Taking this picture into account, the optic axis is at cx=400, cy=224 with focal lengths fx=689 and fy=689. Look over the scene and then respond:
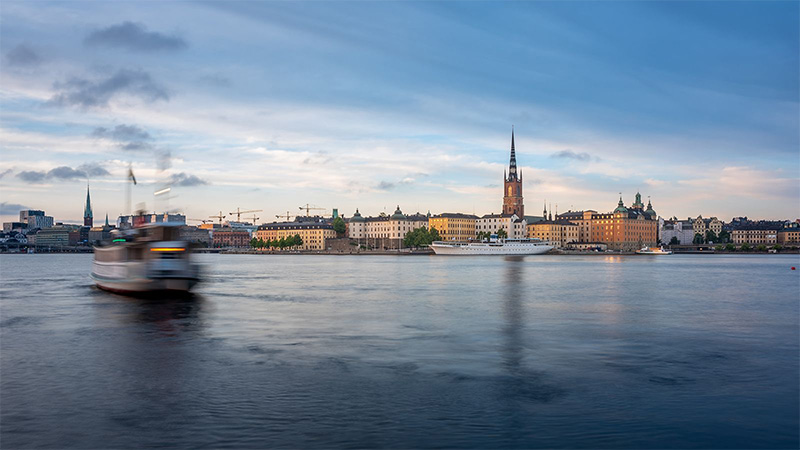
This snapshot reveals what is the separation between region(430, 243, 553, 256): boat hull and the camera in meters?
160

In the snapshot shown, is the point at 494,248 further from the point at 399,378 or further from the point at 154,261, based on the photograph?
the point at 399,378

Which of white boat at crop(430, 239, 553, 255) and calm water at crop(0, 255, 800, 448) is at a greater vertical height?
white boat at crop(430, 239, 553, 255)

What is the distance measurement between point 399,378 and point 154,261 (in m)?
25.4

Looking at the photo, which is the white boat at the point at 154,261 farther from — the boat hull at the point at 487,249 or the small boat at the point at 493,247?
the small boat at the point at 493,247

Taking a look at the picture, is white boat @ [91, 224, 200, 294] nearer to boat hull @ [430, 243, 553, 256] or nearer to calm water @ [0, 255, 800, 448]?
calm water @ [0, 255, 800, 448]

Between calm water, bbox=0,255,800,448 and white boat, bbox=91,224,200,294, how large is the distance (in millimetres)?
5719

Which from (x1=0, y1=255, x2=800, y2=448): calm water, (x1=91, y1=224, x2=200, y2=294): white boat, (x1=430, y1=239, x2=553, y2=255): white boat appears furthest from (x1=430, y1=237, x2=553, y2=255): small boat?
(x1=0, y1=255, x2=800, y2=448): calm water

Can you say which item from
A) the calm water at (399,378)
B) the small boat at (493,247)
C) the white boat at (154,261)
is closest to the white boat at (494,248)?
the small boat at (493,247)

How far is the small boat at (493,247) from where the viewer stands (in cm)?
16050

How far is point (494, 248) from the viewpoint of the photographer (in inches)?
6398

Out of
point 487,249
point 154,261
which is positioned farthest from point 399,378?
point 487,249

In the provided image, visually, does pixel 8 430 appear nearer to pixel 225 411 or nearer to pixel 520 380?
pixel 225 411

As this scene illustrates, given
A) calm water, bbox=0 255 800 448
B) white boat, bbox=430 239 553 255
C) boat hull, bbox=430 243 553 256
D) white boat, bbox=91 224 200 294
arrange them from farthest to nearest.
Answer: white boat, bbox=430 239 553 255
boat hull, bbox=430 243 553 256
white boat, bbox=91 224 200 294
calm water, bbox=0 255 800 448

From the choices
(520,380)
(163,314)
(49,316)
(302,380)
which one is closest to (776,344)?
(520,380)
